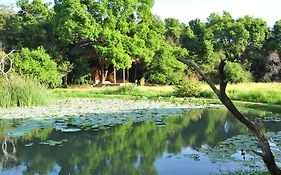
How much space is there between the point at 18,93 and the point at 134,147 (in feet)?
32.6

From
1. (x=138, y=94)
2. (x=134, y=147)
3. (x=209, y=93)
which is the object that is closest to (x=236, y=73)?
(x=209, y=93)

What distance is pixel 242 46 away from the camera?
37.3m

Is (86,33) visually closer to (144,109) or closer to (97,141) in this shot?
(144,109)

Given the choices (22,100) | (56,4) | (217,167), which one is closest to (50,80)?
(56,4)

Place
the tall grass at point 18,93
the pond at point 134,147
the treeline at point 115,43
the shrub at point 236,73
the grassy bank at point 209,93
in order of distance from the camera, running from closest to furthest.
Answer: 1. the pond at point 134,147
2. the tall grass at point 18,93
3. the grassy bank at point 209,93
4. the treeline at point 115,43
5. the shrub at point 236,73

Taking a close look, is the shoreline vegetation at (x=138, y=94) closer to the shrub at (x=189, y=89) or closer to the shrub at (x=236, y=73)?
the shrub at (x=189, y=89)

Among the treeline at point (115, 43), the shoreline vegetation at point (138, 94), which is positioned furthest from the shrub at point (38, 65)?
the shoreline vegetation at point (138, 94)

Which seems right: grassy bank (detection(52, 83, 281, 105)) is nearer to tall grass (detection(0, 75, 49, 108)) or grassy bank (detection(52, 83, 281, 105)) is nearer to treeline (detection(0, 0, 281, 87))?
treeline (detection(0, 0, 281, 87))

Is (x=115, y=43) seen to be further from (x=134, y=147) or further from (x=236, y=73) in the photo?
(x=134, y=147)

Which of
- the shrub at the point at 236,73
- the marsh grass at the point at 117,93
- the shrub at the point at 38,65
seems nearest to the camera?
the marsh grass at the point at 117,93

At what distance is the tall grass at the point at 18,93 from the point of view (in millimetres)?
18016

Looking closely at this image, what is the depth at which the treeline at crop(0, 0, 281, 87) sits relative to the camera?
28438mm

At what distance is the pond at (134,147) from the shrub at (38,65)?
12850 millimetres

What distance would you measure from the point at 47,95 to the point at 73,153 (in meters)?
11.0
